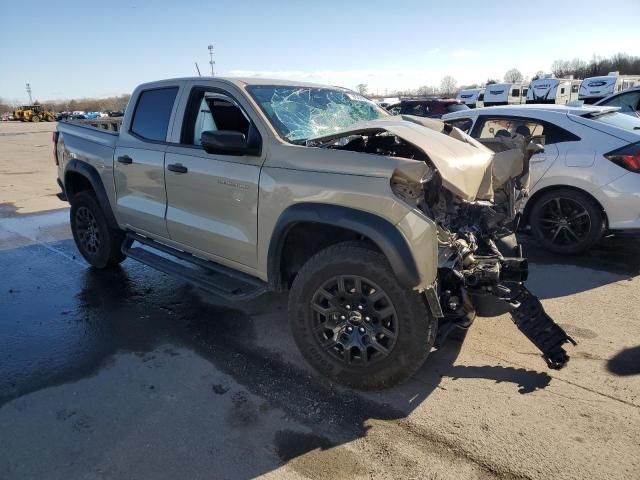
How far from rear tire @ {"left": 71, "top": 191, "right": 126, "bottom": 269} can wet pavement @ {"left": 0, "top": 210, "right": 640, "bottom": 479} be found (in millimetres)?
782

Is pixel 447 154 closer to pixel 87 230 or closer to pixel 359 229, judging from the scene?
pixel 359 229

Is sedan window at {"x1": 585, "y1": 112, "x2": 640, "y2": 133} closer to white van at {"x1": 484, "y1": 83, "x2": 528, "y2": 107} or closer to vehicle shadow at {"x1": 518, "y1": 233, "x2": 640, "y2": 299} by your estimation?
vehicle shadow at {"x1": 518, "y1": 233, "x2": 640, "y2": 299}

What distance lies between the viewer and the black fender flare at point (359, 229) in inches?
110

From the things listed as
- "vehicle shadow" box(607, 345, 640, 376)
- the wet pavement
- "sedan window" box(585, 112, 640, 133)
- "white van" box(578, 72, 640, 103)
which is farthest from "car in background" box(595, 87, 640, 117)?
"white van" box(578, 72, 640, 103)

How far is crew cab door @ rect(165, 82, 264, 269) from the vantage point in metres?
3.62

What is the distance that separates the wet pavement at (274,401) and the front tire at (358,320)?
0.20 meters

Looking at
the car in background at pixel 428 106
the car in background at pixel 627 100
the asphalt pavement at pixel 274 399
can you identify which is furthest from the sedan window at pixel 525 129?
the car in background at pixel 428 106

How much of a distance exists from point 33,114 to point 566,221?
70.1m

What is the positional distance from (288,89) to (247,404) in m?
2.62

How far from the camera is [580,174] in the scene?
5.46 meters

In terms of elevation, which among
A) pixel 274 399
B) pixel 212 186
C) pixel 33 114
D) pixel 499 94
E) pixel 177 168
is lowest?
pixel 274 399

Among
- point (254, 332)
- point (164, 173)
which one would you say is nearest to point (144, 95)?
point (164, 173)

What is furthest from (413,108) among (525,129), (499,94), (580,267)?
(499,94)

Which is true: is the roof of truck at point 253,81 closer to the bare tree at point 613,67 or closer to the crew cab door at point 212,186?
the crew cab door at point 212,186
